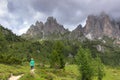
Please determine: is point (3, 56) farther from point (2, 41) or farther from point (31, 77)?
point (31, 77)

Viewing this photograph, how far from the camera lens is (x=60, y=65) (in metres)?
124

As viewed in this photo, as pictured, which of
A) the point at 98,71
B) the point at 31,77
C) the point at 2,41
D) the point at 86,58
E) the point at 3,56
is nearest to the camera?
the point at 31,77

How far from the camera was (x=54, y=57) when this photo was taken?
12281cm

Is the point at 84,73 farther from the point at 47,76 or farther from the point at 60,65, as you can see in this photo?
the point at 47,76

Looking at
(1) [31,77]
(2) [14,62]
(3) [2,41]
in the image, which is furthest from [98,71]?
(1) [31,77]

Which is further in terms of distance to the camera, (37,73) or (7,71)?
(7,71)

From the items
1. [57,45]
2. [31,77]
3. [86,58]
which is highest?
[57,45]

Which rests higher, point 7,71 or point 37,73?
point 7,71

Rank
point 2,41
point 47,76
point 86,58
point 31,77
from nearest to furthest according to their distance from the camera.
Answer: point 31,77, point 47,76, point 86,58, point 2,41

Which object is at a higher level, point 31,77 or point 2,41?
point 2,41

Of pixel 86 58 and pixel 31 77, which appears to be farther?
pixel 86 58

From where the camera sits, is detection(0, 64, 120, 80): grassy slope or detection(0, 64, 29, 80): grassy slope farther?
detection(0, 64, 29, 80): grassy slope

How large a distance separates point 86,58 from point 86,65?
2533 mm

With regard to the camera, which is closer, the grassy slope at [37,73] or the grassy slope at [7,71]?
the grassy slope at [37,73]
